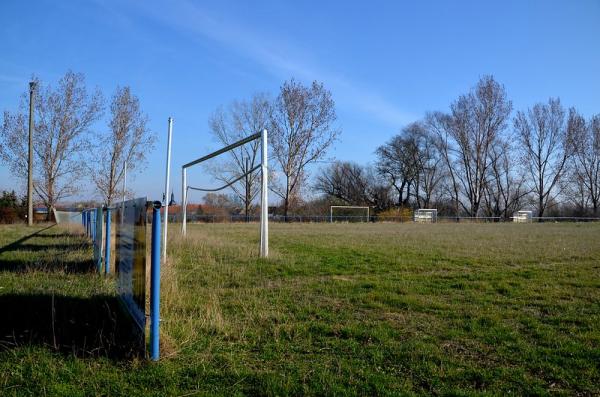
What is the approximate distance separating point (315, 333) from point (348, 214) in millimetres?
50503

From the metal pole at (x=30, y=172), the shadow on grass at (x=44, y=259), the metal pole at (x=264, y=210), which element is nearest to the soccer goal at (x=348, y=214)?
the metal pole at (x=30, y=172)

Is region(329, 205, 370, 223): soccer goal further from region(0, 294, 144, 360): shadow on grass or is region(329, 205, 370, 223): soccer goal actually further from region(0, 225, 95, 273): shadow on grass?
region(0, 294, 144, 360): shadow on grass

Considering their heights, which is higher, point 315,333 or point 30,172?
point 30,172

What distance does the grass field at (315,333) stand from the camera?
12.2 ft

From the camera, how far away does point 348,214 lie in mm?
55312

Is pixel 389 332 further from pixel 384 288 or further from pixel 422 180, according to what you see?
pixel 422 180

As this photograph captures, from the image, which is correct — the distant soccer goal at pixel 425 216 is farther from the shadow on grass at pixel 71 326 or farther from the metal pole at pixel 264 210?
the shadow on grass at pixel 71 326

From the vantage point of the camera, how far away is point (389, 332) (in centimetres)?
509

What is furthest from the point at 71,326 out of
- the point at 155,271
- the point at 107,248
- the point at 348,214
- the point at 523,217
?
the point at 523,217

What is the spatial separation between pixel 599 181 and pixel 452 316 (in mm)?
71273

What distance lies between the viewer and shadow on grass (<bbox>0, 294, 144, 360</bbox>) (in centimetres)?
445

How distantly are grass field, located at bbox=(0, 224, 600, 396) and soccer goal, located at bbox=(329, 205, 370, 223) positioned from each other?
4063 cm

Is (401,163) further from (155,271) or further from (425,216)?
(155,271)

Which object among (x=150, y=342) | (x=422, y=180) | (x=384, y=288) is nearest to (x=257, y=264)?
(x=384, y=288)
